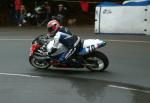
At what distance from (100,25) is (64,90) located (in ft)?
46.8

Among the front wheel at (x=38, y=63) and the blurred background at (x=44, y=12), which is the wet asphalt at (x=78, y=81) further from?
the blurred background at (x=44, y=12)

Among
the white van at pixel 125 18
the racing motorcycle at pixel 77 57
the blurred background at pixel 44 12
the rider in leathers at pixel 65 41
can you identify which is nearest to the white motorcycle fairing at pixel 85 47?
the racing motorcycle at pixel 77 57

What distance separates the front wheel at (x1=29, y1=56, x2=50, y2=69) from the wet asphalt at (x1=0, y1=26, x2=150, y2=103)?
0.54ft

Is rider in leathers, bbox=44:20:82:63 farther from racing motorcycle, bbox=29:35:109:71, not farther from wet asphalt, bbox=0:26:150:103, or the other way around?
wet asphalt, bbox=0:26:150:103

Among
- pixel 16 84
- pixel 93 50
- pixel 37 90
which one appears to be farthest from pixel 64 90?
pixel 93 50

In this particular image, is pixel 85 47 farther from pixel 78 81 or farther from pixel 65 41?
pixel 78 81

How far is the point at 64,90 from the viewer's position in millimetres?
12453

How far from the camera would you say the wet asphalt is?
11.6 m

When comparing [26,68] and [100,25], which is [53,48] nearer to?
[26,68]

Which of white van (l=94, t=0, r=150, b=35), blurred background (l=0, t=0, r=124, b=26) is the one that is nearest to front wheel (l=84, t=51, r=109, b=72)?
white van (l=94, t=0, r=150, b=35)

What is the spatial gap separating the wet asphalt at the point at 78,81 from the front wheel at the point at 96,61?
9.1 inches

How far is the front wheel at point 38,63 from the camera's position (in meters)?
15.7

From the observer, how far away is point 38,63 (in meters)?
15.8

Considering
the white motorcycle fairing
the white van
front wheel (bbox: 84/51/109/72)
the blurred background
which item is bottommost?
the blurred background
